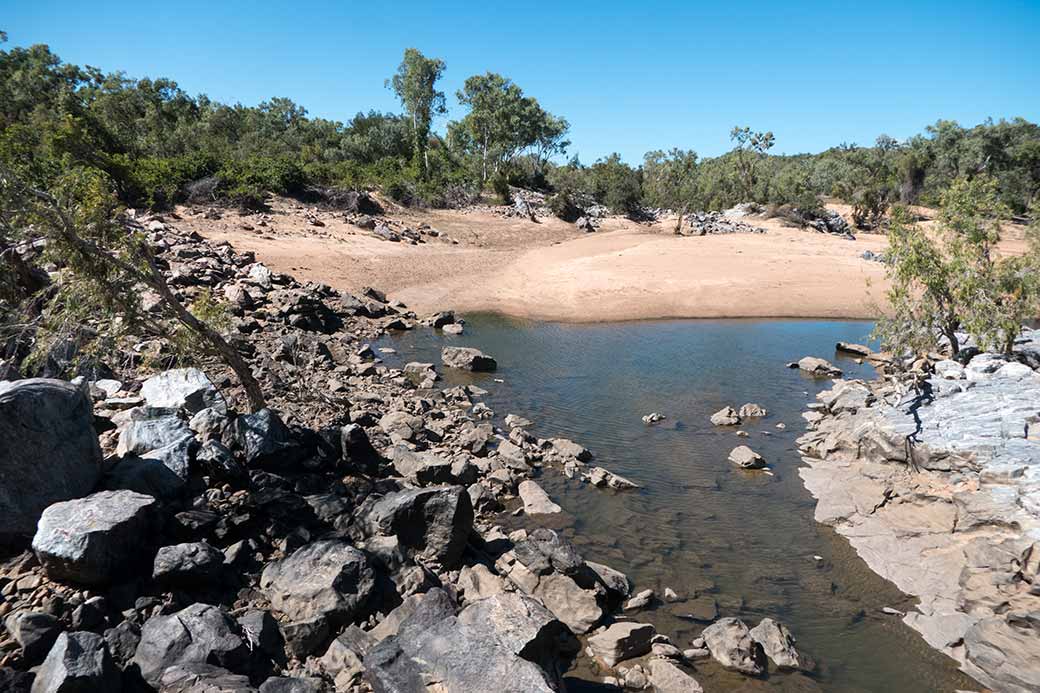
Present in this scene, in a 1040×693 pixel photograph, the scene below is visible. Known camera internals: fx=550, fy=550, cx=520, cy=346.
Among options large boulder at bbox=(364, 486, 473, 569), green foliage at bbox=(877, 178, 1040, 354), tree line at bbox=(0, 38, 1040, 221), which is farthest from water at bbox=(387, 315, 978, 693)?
tree line at bbox=(0, 38, 1040, 221)

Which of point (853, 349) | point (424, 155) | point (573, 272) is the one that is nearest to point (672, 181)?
point (424, 155)

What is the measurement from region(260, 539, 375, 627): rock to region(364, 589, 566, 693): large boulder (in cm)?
94

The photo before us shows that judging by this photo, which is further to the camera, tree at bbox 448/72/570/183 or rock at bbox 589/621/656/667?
tree at bbox 448/72/570/183

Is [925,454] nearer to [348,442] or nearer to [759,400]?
[759,400]

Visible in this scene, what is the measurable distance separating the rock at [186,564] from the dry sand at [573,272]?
22.5 meters

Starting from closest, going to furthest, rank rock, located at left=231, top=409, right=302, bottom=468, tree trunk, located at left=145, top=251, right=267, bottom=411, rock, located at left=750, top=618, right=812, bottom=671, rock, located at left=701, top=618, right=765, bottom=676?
rock, located at left=701, top=618, right=765, bottom=676 → rock, located at left=750, top=618, right=812, bottom=671 → tree trunk, located at left=145, top=251, right=267, bottom=411 → rock, located at left=231, top=409, right=302, bottom=468

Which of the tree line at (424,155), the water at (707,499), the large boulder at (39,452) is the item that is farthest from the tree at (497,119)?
the large boulder at (39,452)

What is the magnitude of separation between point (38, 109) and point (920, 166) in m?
99.4

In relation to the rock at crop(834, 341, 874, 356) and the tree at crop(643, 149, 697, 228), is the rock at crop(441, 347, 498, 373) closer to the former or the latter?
the rock at crop(834, 341, 874, 356)

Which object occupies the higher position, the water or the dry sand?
the dry sand

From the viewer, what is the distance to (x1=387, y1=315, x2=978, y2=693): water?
8.71 meters

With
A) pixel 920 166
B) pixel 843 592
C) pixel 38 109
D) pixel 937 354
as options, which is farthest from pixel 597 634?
pixel 920 166

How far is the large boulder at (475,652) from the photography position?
19.6 ft

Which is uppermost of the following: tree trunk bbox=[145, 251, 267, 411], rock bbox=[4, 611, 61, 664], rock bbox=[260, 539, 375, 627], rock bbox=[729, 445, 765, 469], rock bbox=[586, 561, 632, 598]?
tree trunk bbox=[145, 251, 267, 411]
